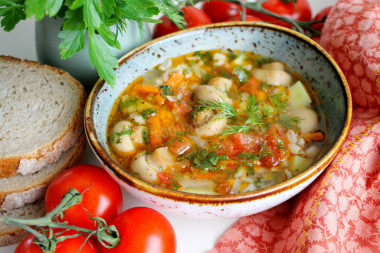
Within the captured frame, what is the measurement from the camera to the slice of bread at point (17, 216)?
1.88 m

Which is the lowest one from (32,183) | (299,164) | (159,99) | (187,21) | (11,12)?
(32,183)

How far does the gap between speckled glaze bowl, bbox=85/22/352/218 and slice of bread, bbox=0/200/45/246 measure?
48 centimetres

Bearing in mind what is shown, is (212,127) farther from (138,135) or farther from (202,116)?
(138,135)

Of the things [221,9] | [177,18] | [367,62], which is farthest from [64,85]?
[367,62]

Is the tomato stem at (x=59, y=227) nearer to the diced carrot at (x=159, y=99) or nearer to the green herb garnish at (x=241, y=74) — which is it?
the diced carrot at (x=159, y=99)

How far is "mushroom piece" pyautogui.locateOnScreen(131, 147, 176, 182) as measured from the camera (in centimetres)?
185

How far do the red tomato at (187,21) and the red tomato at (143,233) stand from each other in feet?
4.45

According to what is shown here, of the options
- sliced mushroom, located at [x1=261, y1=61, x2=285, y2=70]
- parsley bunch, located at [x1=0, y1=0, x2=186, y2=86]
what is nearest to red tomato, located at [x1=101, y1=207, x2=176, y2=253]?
parsley bunch, located at [x1=0, y1=0, x2=186, y2=86]

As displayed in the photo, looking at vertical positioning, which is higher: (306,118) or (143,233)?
(306,118)

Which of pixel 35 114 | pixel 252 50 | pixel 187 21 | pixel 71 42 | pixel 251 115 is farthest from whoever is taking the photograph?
pixel 187 21

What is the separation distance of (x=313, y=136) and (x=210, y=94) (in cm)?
54

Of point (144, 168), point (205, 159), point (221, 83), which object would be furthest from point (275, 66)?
point (144, 168)

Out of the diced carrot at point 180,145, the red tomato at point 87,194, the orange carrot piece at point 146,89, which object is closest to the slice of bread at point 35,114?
the red tomato at point 87,194

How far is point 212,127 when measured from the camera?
1.98m
